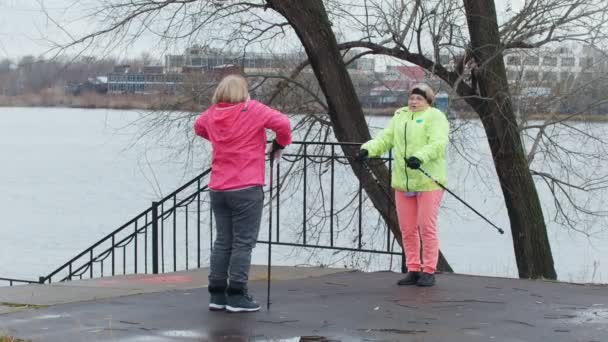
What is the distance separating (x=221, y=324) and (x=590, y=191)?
39.4 ft

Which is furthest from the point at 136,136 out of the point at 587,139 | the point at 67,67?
the point at 587,139

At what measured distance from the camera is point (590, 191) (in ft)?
58.6

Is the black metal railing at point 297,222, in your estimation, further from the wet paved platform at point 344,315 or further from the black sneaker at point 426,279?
the black sneaker at point 426,279

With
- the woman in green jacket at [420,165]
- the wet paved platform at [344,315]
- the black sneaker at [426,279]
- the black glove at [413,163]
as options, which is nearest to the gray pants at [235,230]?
the wet paved platform at [344,315]

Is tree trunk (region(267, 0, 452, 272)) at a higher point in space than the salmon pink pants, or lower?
higher

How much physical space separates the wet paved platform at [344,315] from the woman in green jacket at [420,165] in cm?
34

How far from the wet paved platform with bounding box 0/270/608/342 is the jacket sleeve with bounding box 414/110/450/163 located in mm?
1108

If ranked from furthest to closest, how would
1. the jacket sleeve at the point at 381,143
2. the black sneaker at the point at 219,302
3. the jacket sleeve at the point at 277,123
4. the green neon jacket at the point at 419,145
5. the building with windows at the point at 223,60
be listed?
1. the building with windows at the point at 223,60
2. the jacket sleeve at the point at 381,143
3. the green neon jacket at the point at 419,145
4. the black sneaker at the point at 219,302
5. the jacket sleeve at the point at 277,123

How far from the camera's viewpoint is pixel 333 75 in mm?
14734

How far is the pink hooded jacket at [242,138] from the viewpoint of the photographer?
24.1 feet

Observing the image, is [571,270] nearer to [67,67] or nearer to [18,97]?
[67,67]

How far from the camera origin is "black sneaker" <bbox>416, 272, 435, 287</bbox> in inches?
351

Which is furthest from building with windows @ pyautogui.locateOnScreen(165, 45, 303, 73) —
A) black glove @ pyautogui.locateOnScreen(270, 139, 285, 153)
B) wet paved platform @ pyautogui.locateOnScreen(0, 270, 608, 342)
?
black glove @ pyautogui.locateOnScreen(270, 139, 285, 153)

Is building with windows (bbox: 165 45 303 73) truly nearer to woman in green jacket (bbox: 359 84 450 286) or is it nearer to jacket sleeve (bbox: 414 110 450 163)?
woman in green jacket (bbox: 359 84 450 286)
